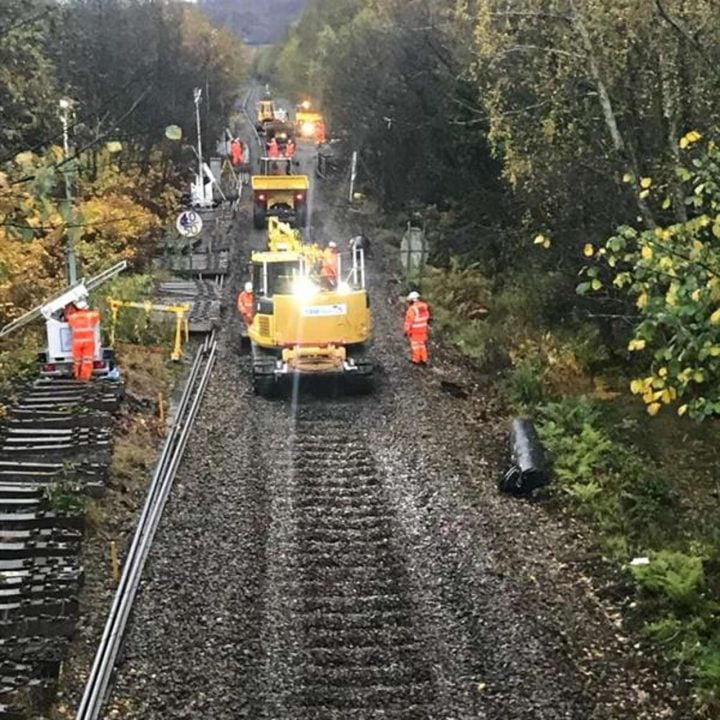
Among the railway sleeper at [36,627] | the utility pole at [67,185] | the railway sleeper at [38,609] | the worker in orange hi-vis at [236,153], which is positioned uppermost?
the worker in orange hi-vis at [236,153]

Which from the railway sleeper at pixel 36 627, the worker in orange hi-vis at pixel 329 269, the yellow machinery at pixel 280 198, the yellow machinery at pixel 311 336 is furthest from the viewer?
the yellow machinery at pixel 280 198

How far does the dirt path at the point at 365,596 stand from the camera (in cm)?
852

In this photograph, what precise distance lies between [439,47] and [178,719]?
2533 cm

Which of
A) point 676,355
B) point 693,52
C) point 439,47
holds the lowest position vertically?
point 676,355

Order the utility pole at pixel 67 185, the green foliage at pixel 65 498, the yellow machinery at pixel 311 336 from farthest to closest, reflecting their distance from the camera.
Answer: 1. the yellow machinery at pixel 311 336
2. the green foliage at pixel 65 498
3. the utility pole at pixel 67 185

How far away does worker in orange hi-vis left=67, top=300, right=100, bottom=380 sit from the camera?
1584cm

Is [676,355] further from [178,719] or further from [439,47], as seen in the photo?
[439,47]

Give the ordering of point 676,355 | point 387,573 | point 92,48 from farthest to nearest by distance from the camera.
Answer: point 92,48
point 387,573
point 676,355

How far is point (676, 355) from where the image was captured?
7188 millimetres

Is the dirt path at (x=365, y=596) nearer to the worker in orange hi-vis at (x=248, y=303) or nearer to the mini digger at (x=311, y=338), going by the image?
the mini digger at (x=311, y=338)

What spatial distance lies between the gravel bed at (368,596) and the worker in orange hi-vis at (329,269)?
453 cm

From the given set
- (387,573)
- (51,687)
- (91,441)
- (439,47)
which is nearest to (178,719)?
(51,687)

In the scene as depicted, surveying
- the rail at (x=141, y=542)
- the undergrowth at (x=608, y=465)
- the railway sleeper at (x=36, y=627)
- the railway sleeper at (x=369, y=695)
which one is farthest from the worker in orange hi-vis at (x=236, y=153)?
the railway sleeper at (x=369, y=695)

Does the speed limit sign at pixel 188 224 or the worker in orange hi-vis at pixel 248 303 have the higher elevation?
the speed limit sign at pixel 188 224
